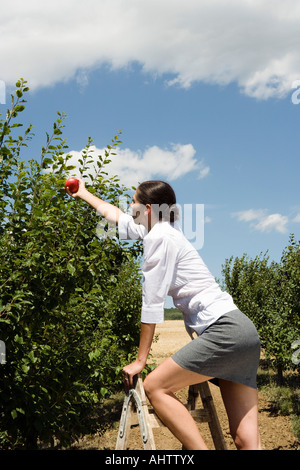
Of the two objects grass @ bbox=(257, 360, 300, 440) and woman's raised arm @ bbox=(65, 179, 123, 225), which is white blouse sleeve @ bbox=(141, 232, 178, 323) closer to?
woman's raised arm @ bbox=(65, 179, 123, 225)

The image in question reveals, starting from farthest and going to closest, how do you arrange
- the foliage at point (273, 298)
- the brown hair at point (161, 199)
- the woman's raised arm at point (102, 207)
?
the foliage at point (273, 298) < the woman's raised arm at point (102, 207) < the brown hair at point (161, 199)

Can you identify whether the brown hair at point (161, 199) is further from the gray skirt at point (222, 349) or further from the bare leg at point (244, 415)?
the bare leg at point (244, 415)

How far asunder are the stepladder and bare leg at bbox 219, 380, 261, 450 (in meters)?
0.32

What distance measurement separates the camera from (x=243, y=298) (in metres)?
19.3

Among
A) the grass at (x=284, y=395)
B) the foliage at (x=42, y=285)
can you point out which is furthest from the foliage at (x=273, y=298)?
the foliage at (x=42, y=285)

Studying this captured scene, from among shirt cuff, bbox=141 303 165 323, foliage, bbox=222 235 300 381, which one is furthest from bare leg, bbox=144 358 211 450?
foliage, bbox=222 235 300 381

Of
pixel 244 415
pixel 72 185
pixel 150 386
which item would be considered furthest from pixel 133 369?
pixel 72 185

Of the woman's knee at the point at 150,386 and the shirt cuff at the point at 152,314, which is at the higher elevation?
the shirt cuff at the point at 152,314

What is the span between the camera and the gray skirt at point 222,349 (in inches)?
108

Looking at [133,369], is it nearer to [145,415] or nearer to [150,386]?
[150,386]

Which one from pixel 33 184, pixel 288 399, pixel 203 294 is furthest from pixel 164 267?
pixel 288 399

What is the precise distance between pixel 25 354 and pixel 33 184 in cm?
141
